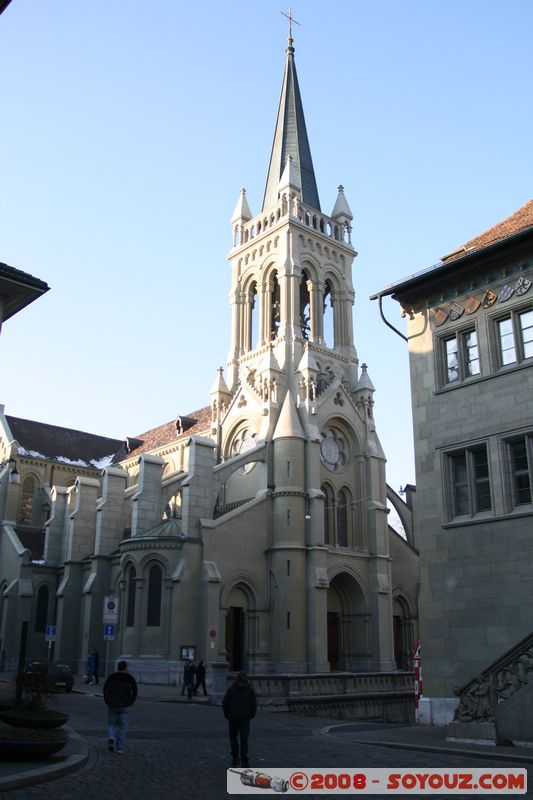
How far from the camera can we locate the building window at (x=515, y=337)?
2058 centimetres

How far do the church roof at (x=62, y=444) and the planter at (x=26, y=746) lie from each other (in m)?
50.4

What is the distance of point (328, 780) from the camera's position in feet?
33.3

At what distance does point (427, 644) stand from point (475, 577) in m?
2.41

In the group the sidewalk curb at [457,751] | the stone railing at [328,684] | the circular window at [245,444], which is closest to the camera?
the sidewalk curb at [457,751]

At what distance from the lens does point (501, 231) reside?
72.4 ft

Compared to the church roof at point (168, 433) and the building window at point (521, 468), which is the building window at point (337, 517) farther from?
the building window at point (521, 468)

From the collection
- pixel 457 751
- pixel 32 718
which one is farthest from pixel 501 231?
pixel 32 718

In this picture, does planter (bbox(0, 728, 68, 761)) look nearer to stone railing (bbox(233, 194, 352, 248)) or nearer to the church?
the church

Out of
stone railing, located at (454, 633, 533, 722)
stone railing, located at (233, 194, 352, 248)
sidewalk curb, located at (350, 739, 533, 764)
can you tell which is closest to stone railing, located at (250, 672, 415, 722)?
stone railing, located at (454, 633, 533, 722)

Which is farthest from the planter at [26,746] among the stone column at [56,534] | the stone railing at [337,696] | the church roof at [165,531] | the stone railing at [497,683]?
the stone column at [56,534]

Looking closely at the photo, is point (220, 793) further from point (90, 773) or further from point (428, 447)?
point (428, 447)

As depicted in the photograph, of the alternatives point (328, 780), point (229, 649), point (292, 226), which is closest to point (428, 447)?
point (328, 780)

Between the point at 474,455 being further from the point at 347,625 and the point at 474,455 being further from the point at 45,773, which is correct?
the point at 347,625

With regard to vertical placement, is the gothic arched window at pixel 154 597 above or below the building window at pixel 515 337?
below
